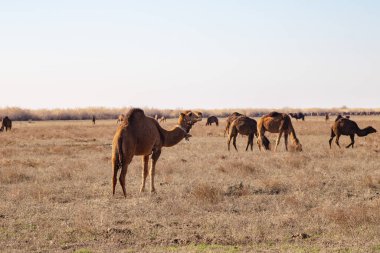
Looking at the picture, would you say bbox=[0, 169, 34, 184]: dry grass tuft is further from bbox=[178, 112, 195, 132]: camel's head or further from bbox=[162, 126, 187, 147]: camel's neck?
bbox=[178, 112, 195, 132]: camel's head

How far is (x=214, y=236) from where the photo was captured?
33.2 ft

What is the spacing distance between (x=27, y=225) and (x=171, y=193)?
15.1 feet

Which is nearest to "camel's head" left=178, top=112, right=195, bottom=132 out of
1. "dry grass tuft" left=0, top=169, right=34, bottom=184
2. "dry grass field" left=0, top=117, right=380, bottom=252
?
"dry grass field" left=0, top=117, right=380, bottom=252

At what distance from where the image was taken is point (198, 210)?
41.4 ft

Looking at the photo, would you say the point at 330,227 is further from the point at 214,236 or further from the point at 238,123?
the point at 238,123

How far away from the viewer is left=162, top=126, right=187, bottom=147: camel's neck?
658 inches

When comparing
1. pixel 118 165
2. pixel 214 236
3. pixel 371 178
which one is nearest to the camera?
pixel 214 236

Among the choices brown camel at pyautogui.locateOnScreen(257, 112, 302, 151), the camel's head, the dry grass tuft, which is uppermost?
the camel's head

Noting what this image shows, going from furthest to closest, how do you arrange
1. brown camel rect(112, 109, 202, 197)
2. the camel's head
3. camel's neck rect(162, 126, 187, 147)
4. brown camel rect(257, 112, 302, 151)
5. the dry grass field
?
brown camel rect(257, 112, 302, 151) < the camel's head < camel's neck rect(162, 126, 187, 147) < brown camel rect(112, 109, 202, 197) < the dry grass field

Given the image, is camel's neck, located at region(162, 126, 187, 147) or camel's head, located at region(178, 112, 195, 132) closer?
camel's neck, located at region(162, 126, 187, 147)

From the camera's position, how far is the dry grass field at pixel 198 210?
9.75 metres

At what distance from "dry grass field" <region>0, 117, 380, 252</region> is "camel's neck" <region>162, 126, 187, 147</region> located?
125 centimetres

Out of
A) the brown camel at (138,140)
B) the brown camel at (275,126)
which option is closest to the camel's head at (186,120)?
the brown camel at (138,140)

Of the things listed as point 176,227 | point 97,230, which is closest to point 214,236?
point 176,227
